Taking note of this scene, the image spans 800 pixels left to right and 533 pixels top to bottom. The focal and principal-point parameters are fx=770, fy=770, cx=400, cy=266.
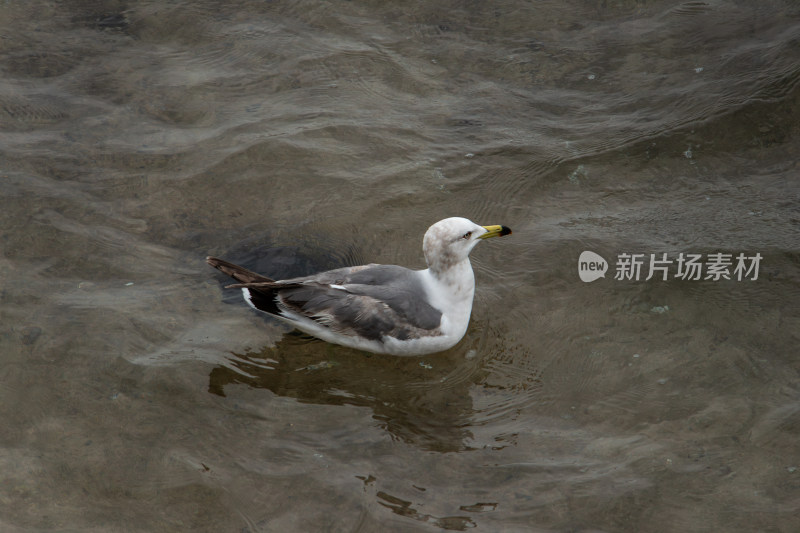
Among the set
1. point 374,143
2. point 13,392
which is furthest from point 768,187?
point 13,392

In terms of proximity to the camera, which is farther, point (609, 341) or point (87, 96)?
point (87, 96)

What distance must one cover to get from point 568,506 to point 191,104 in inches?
200

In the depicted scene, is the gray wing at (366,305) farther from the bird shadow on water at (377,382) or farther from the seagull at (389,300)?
the bird shadow on water at (377,382)

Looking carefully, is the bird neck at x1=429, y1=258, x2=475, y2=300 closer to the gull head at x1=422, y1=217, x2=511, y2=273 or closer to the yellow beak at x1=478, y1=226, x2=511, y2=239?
the gull head at x1=422, y1=217, x2=511, y2=273

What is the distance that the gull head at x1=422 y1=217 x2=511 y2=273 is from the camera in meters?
5.12

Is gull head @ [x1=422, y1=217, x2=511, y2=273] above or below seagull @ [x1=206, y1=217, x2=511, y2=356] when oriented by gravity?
above

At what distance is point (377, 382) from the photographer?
5.18 meters

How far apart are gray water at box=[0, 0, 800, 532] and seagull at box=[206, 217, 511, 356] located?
28cm

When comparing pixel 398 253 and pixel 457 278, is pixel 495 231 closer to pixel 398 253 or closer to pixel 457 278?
pixel 457 278

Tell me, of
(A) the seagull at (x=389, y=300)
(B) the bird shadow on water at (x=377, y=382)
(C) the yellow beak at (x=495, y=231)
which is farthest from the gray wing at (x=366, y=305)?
(C) the yellow beak at (x=495, y=231)

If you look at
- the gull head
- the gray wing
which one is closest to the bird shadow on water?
the gray wing

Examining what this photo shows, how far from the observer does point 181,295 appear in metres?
5.55

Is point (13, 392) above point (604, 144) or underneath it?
underneath

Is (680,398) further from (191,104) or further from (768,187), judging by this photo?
(191,104)
